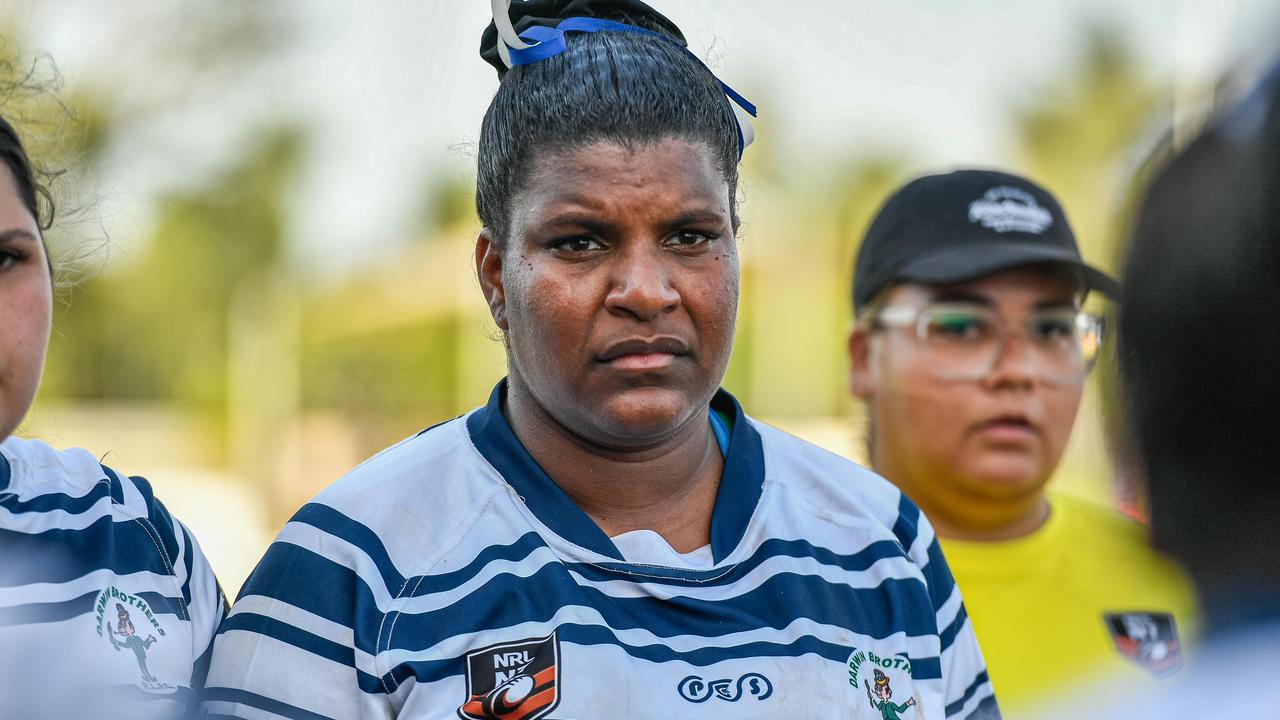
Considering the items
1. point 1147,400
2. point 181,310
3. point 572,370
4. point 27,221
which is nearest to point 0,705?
point 27,221

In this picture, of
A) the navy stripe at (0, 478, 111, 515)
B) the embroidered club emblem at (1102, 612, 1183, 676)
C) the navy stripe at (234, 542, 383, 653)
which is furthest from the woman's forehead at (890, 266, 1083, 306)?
the navy stripe at (0, 478, 111, 515)

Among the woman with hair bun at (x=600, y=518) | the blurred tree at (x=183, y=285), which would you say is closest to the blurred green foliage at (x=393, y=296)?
the blurred tree at (x=183, y=285)

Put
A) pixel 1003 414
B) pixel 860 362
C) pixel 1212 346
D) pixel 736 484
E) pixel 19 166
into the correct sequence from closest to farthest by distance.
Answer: pixel 1212 346
pixel 19 166
pixel 736 484
pixel 1003 414
pixel 860 362

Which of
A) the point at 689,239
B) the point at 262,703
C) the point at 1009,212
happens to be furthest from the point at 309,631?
the point at 1009,212

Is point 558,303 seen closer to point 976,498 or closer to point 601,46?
point 601,46

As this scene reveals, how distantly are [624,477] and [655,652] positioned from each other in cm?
36

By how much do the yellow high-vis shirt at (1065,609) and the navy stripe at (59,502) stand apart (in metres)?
1.77

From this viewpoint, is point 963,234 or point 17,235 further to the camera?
point 963,234

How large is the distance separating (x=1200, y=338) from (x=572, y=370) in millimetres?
1168

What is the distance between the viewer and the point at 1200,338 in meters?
1.16

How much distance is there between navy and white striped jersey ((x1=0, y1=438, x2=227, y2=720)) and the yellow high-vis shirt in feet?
5.35

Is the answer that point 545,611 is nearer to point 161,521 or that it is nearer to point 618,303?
point 618,303

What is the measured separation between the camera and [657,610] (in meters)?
2.07

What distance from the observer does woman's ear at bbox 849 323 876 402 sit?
3336mm
